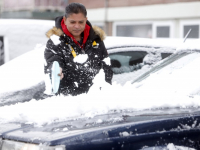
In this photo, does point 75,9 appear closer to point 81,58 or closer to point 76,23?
point 76,23

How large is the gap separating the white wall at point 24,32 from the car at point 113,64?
1.26 ft

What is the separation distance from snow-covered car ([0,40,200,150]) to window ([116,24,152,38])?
10.7 metres

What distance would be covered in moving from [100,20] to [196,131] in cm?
1235

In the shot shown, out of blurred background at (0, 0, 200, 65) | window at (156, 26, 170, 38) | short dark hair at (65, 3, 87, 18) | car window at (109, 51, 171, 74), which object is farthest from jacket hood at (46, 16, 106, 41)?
window at (156, 26, 170, 38)

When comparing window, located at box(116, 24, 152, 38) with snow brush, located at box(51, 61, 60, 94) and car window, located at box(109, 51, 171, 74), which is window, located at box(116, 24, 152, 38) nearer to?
car window, located at box(109, 51, 171, 74)

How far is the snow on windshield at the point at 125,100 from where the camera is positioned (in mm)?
2240

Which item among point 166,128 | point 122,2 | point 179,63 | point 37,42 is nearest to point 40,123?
point 166,128

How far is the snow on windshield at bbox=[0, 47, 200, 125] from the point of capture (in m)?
2.24

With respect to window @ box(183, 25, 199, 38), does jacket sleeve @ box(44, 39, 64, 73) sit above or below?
below

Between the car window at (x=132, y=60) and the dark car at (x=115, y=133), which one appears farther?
the car window at (x=132, y=60)

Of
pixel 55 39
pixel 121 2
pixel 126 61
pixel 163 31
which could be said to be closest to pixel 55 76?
pixel 55 39

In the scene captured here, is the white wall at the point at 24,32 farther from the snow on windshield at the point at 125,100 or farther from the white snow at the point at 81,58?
the snow on windshield at the point at 125,100

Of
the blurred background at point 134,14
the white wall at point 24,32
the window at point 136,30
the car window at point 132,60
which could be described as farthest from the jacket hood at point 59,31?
the window at point 136,30

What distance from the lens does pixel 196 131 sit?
2.09 meters
